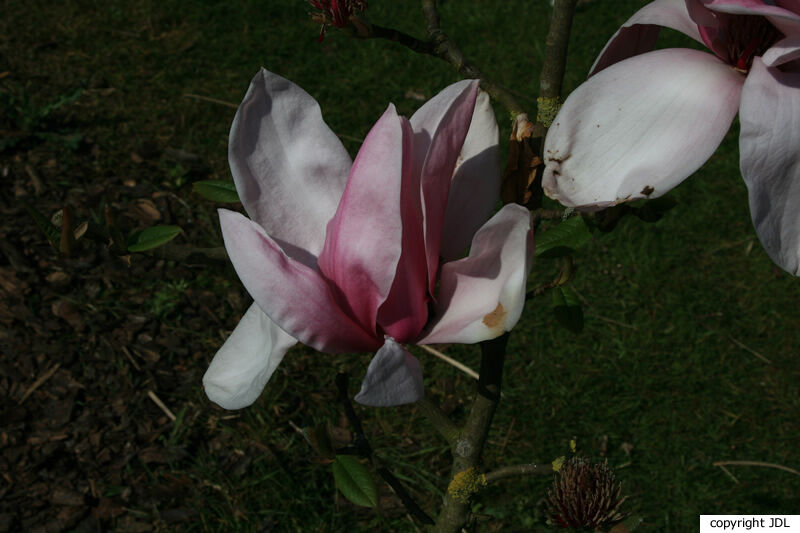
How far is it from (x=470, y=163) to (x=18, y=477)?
1521 millimetres

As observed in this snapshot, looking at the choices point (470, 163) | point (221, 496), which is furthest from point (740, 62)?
point (221, 496)

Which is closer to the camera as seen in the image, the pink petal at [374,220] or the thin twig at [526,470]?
the pink petal at [374,220]

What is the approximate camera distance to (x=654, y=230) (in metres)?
2.48

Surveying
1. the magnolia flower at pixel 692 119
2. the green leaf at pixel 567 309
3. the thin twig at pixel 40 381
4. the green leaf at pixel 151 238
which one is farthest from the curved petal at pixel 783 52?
the thin twig at pixel 40 381

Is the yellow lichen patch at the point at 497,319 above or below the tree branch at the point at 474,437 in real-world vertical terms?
above

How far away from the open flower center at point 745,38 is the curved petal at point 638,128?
0.9 inches

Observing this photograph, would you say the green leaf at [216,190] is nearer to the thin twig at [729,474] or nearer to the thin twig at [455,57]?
the thin twig at [455,57]

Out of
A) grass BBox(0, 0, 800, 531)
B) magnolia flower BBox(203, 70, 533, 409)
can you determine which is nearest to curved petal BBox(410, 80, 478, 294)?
magnolia flower BBox(203, 70, 533, 409)

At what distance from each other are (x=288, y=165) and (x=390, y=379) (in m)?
0.20

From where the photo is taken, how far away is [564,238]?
69 cm

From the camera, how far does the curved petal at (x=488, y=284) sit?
0.50 meters

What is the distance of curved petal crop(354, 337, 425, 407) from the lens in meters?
0.49

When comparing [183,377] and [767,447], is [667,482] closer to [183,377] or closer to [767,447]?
[767,447]

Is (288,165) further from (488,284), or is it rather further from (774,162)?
(774,162)
